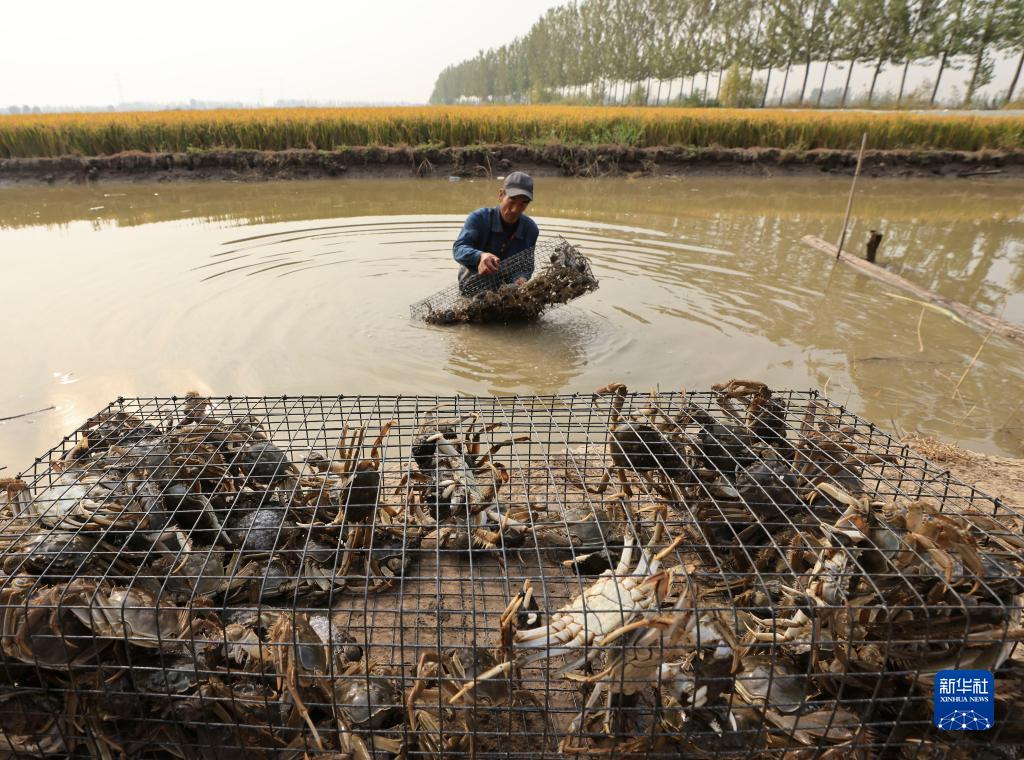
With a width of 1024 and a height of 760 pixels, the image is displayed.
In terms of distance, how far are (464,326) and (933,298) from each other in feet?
17.4

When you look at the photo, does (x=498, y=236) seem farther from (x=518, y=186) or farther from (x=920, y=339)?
(x=920, y=339)

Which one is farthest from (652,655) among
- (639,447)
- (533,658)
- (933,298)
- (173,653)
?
(933,298)

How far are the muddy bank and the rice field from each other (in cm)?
56

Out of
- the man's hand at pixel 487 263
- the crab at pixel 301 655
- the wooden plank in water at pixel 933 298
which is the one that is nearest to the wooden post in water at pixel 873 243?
the wooden plank in water at pixel 933 298

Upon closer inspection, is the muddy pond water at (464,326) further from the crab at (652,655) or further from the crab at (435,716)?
the crab at (652,655)

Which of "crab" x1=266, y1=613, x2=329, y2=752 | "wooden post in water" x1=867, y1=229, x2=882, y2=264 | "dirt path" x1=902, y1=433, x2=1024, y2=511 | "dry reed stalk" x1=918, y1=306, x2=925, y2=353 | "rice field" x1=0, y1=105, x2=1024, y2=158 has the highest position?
"rice field" x1=0, y1=105, x2=1024, y2=158

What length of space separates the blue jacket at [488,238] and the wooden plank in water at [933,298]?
4576 millimetres

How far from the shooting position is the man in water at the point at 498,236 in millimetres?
5664

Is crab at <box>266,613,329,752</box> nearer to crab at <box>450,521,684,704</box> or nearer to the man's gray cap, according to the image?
crab at <box>450,521,684,704</box>

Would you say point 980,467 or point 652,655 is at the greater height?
point 652,655

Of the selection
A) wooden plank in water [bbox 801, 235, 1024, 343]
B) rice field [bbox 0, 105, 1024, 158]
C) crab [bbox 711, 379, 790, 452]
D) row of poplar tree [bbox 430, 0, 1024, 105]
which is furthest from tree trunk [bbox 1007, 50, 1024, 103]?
crab [bbox 711, 379, 790, 452]

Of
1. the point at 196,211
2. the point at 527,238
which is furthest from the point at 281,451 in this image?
the point at 196,211

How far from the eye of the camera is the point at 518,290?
5945mm

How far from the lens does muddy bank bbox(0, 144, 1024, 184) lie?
15.1 meters
